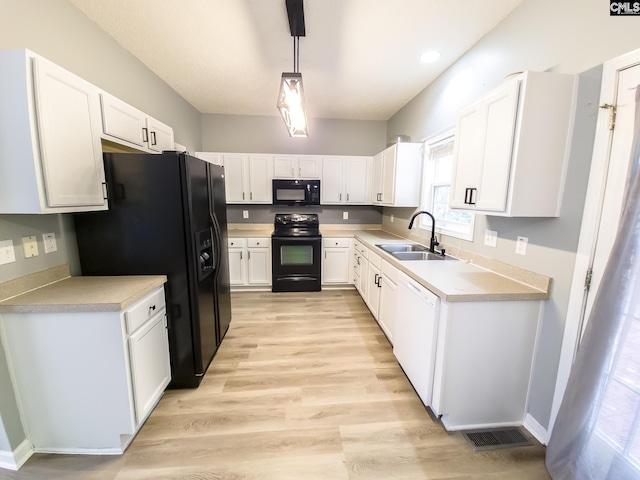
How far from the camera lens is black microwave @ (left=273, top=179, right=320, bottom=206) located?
3.99 m

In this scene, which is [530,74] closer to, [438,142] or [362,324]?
[438,142]

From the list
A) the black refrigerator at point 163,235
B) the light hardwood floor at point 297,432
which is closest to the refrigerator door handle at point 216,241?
the black refrigerator at point 163,235

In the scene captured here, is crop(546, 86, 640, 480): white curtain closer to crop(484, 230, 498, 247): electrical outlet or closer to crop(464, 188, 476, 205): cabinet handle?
crop(464, 188, 476, 205): cabinet handle

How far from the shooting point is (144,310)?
159 cm

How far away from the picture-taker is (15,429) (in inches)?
55.0

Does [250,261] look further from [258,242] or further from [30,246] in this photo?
[30,246]

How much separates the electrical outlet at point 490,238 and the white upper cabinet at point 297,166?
267cm

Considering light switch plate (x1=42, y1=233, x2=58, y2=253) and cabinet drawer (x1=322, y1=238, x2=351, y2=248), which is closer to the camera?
light switch plate (x1=42, y1=233, x2=58, y2=253)

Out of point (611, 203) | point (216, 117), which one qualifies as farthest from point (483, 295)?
point (216, 117)

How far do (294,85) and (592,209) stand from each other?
1991 millimetres

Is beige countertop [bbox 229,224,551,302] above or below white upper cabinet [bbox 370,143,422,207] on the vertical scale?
below

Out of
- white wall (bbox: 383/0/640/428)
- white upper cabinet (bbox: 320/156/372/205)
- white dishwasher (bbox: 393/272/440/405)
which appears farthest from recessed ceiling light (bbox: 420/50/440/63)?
white dishwasher (bbox: 393/272/440/405)

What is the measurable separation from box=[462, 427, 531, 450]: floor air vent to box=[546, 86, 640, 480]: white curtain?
0.29 m

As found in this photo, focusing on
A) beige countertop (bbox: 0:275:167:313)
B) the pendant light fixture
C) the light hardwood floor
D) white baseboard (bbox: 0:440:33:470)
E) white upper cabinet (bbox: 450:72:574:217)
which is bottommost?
the light hardwood floor
